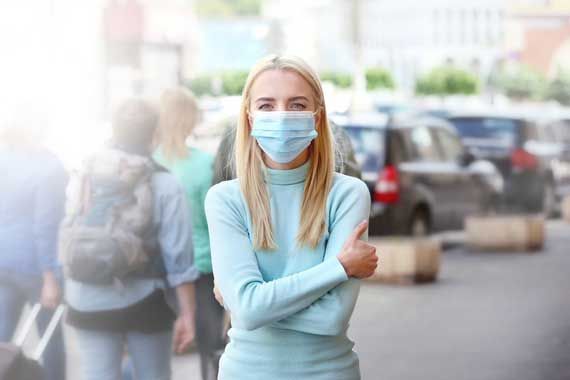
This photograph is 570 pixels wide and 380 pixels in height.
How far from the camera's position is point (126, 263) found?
18.8ft

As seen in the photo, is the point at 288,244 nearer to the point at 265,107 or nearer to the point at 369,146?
the point at 265,107

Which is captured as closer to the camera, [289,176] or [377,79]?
[289,176]

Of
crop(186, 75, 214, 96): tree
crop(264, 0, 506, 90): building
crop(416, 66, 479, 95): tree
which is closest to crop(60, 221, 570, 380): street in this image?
crop(186, 75, 214, 96): tree

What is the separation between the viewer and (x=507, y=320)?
12.1m

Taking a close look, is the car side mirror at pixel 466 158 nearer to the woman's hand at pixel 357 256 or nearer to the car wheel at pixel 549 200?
the car wheel at pixel 549 200

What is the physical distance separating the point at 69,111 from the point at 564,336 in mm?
15030

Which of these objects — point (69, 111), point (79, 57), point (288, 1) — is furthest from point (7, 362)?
point (288, 1)

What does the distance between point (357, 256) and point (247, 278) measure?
27 cm

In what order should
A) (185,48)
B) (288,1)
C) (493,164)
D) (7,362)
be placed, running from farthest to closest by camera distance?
(288,1)
(185,48)
(493,164)
(7,362)

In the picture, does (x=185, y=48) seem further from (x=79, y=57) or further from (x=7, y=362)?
(x=7, y=362)

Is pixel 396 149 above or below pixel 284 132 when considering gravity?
Result: below

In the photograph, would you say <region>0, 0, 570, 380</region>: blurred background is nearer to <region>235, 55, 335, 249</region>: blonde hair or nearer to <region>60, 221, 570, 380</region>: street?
<region>60, 221, 570, 380</region>: street

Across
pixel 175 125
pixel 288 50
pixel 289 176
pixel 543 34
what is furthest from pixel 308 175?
pixel 543 34

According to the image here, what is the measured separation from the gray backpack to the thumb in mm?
2305
